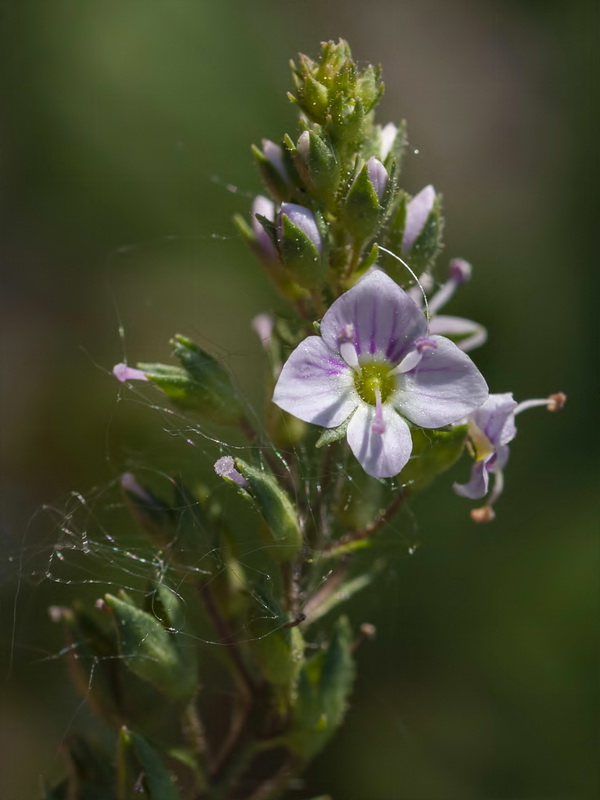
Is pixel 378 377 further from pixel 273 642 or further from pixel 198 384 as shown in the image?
pixel 273 642

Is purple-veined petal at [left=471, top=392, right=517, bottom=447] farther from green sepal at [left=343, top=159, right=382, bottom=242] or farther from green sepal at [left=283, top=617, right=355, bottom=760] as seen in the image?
green sepal at [left=283, top=617, right=355, bottom=760]

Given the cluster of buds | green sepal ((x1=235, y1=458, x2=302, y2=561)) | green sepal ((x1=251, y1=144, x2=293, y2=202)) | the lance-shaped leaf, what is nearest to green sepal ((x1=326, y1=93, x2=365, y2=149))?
the cluster of buds

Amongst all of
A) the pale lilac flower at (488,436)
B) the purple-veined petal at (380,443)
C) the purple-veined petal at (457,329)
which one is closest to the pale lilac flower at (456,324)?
the purple-veined petal at (457,329)

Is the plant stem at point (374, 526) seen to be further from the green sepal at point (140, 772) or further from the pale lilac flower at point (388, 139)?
the pale lilac flower at point (388, 139)

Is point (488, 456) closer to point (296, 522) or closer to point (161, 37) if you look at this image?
point (296, 522)

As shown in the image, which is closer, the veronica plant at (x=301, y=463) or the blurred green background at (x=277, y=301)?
the veronica plant at (x=301, y=463)

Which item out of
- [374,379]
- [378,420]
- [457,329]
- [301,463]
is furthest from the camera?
[457,329]

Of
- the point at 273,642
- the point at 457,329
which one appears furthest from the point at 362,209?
the point at 273,642
